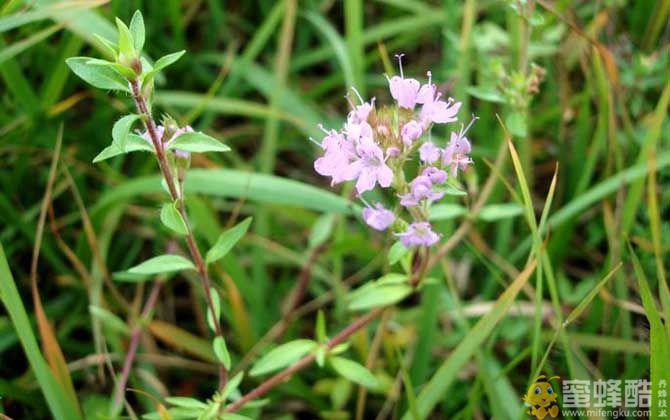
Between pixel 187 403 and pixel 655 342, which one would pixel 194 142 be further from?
pixel 655 342

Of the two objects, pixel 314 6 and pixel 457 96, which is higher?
pixel 314 6

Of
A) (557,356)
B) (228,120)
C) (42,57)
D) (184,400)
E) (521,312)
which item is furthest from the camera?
(228,120)

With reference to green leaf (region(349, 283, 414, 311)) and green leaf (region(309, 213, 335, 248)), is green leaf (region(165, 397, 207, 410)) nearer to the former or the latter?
green leaf (region(349, 283, 414, 311))

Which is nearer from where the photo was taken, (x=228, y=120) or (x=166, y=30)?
(x=166, y=30)

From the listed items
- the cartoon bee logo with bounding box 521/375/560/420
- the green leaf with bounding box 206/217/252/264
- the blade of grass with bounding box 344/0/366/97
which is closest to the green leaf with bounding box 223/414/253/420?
the green leaf with bounding box 206/217/252/264

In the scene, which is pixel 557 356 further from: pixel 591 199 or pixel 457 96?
pixel 457 96

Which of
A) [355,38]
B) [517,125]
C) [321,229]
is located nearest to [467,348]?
[517,125]

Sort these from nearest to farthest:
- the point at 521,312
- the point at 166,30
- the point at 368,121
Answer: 1. the point at 368,121
2. the point at 521,312
3. the point at 166,30

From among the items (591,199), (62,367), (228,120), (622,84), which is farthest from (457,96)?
(62,367)
